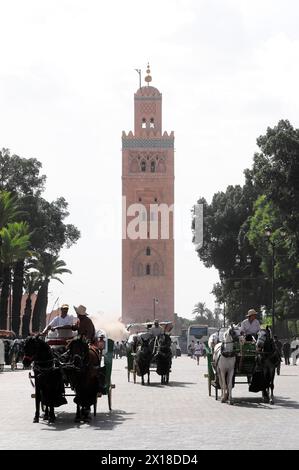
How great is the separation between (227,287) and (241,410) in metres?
72.6

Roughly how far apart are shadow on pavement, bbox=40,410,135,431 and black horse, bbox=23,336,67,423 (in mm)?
319

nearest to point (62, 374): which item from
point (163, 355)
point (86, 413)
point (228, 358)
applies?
point (86, 413)

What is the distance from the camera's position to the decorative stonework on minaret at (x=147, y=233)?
471ft

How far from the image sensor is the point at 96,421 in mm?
17703

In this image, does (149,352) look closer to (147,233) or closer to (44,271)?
(44,271)

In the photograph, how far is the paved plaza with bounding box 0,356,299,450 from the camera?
13828mm

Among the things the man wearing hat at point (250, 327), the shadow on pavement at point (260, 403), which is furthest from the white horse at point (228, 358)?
the man wearing hat at point (250, 327)

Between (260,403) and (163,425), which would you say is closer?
(163,425)

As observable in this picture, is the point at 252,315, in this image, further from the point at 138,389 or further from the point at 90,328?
the point at 138,389

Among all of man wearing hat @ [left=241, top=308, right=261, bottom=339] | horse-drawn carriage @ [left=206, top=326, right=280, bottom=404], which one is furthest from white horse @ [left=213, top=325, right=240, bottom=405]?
man wearing hat @ [left=241, top=308, right=261, bottom=339]

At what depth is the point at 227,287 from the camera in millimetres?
92375

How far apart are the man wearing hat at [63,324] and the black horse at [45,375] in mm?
1591

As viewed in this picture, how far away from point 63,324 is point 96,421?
317cm

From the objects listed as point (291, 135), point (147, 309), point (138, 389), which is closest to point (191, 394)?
point (138, 389)
